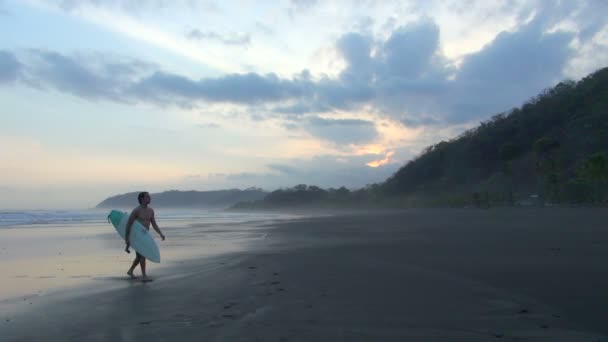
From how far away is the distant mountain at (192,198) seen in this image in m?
171

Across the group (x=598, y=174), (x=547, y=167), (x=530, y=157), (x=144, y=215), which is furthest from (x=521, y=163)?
(x=144, y=215)

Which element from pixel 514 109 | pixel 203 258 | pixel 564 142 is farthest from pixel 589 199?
pixel 514 109

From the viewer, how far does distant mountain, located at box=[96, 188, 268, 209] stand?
171 m

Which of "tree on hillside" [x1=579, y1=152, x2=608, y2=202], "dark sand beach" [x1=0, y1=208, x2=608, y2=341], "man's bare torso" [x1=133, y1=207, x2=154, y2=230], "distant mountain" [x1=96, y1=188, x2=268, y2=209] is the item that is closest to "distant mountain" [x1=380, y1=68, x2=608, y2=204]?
"tree on hillside" [x1=579, y1=152, x2=608, y2=202]

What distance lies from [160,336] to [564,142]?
61.1 m

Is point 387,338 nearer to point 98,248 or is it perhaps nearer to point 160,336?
point 160,336

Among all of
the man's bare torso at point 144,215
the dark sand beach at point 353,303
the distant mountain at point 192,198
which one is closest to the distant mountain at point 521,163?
the dark sand beach at point 353,303

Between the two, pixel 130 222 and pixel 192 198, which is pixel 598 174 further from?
pixel 192 198

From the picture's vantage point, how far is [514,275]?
22.2 feet

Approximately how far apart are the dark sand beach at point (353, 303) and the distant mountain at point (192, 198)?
159 meters

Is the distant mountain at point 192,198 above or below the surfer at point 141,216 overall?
above

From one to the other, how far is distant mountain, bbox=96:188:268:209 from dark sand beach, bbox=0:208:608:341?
15858 centimetres

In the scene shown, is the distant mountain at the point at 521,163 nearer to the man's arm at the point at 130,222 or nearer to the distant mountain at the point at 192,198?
the man's arm at the point at 130,222

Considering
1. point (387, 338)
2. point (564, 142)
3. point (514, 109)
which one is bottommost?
point (387, 338)
